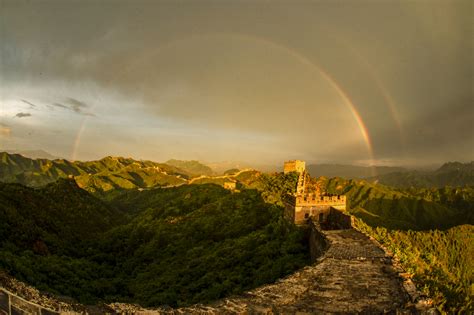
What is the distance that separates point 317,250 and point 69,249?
44733 millimetres

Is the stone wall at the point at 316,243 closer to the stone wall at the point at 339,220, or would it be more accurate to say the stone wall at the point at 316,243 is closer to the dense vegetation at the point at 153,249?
the dense vegetation at the point at 153,249

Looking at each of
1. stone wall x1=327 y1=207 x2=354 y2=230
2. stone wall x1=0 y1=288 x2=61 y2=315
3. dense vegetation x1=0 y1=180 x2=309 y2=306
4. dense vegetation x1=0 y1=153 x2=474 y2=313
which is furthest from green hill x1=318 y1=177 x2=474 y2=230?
stone wall x1=0 y1=288 x2=61 y2=315

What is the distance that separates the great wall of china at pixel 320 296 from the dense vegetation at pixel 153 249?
5567 millimetres

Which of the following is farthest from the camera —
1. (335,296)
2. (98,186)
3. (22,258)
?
(98,186)

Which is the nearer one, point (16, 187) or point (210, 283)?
point (210, 283)

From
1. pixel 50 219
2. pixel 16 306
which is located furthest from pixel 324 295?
pixel 50 219

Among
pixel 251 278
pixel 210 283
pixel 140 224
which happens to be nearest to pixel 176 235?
pixel 140 224

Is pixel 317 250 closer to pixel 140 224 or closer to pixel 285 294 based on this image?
pixel 285 294

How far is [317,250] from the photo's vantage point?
20656 mm

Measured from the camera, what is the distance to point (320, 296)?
40.4 feet

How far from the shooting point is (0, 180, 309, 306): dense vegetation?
2465 cm

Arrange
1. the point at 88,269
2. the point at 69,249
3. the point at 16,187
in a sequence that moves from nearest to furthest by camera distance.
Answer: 1. the point at 88,269
2. the point at 69,249
3. the point at 16,187

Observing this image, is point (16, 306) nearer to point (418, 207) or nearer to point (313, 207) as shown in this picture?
point (313, 207)

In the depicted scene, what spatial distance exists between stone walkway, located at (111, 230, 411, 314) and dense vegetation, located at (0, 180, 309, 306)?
5.27m
